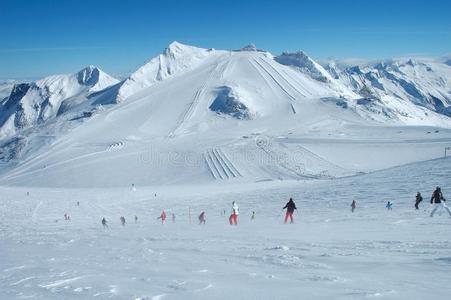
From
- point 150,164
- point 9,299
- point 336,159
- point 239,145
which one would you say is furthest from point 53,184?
point 9,299

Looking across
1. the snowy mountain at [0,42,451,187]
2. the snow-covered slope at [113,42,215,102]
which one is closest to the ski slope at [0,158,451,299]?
the snowy mountain at [0,42,451,187]

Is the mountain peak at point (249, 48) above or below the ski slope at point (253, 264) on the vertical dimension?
above

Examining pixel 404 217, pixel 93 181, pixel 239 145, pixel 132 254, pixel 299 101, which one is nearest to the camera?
pixel 132 254

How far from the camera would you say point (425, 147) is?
212 feet

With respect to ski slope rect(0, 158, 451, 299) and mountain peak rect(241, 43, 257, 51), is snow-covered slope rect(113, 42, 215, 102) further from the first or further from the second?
ski slope rect(0, 158, 451, 299)

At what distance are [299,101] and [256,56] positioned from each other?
42057 millimetres

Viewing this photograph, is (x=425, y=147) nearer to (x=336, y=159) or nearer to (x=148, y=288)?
(x=336, y=159)

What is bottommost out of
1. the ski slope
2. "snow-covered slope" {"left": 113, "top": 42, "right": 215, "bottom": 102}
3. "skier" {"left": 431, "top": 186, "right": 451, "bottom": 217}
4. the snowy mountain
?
the ski slope

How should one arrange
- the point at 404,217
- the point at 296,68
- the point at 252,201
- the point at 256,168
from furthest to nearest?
1. the point at 296,68
2. the point at 256,168
3. the point at 252,201
4. the point at 404,217

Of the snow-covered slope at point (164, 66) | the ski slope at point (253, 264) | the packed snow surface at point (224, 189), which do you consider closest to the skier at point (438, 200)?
the ski slope at point (253, 264)

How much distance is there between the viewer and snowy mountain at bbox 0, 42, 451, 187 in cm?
6244

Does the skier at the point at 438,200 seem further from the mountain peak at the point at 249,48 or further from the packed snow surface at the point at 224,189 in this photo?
the mountain peak at the point at 249,48

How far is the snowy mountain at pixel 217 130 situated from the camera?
2458 inches

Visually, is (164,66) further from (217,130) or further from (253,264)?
(253,264)
